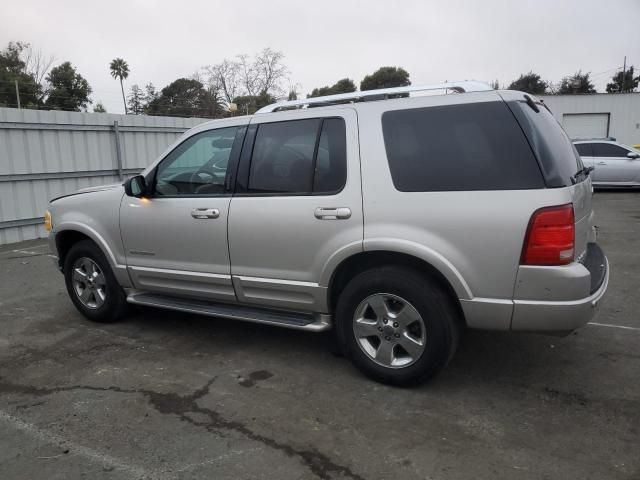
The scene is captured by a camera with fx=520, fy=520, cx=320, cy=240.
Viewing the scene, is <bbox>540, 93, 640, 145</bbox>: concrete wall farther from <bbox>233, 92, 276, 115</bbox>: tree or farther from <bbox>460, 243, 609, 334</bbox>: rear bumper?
<bbox>460, 243, 609, 334</bbox>: rear bumper

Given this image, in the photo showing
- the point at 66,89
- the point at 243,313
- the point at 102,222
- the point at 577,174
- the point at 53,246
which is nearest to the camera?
the point at 577,174

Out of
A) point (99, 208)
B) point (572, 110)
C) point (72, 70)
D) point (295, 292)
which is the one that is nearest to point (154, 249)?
point (99, 208)

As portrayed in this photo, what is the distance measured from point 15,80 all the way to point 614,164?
1699 inches

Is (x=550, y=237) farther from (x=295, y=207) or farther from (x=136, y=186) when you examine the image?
(x=136, y=186)

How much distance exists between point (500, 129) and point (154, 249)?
2953 millimetres

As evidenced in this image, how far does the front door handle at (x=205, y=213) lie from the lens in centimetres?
407

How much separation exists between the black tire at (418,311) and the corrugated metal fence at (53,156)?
8.54 meters

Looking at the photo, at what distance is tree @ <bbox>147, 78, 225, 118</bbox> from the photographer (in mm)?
44209

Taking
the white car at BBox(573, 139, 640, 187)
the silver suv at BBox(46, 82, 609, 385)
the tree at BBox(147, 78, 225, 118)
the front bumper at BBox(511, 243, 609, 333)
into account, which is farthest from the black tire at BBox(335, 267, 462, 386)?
the tree at BBox(147, 78, 225, 118)

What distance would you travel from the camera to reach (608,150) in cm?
1529

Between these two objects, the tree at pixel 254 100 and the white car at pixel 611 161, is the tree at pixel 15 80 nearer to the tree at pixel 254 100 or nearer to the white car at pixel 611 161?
the tree at pixel 254 100

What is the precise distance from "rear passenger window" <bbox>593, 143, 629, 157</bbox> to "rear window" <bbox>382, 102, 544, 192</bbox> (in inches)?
560

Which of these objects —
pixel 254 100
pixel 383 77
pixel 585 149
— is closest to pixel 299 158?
pixel 585 149

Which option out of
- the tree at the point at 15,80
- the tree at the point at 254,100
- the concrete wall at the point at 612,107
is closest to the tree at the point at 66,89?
the tree at the point at 15,80
